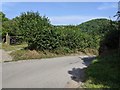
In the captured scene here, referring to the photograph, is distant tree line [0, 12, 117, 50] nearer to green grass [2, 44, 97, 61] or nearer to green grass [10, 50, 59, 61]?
green grass [2, 44, 97, 61]

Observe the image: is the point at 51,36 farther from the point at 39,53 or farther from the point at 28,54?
the point at 28,54

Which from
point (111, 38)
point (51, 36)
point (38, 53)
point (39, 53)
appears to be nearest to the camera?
point (111, 38)

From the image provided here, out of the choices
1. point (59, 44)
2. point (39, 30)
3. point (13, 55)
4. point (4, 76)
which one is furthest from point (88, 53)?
point (4, 76)

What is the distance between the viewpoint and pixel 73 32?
32.5 metres

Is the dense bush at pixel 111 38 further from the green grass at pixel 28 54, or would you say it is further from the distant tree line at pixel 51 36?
the green grass at pixel 28 54

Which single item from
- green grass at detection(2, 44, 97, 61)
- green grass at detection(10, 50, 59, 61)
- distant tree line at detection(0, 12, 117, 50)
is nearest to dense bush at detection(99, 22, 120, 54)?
distant tree line at detection(0, 12, 117, 50)

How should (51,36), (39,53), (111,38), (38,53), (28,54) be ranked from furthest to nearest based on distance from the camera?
1. (51,36)
2. (39,53)
3. (38,53)
4. (111,38)
5. (28,54)

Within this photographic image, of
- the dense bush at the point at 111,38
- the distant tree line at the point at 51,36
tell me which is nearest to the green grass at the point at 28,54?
the distant tree line at the point at 51,36

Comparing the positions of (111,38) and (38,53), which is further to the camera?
(38,53)

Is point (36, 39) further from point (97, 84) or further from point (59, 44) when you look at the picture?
point (97, 84)

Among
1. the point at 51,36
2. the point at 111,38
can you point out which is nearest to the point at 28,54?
the point at 51,36

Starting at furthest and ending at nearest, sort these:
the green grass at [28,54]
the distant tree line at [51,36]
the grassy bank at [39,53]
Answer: the distant tree line at [51,36] → the grassy bank at [39,53] → the green grass at [28,54]

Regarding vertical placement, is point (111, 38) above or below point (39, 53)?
above

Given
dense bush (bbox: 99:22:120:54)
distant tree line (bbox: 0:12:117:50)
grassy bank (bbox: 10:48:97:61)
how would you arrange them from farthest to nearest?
1. distant tree line (bbox: 0:12:117:50)
2. dense bush (bbox: 99:22:120:54)
3. grassy bank (bbox: 10:48:97:61)
